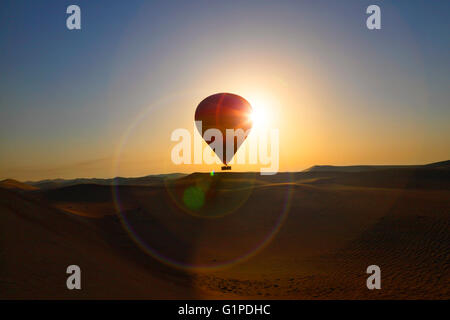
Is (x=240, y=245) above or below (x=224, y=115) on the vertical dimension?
below

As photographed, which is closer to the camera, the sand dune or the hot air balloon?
the sand dune

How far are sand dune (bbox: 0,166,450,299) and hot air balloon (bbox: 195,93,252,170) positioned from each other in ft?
24.3

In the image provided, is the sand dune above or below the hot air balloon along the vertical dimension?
below

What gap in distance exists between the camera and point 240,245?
47.3 feet

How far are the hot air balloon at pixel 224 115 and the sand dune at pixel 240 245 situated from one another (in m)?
7.40

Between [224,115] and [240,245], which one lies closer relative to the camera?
[240,245]

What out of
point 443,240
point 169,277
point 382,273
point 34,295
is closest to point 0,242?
point 34,295

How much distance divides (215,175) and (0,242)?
27026mm

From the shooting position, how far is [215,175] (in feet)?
111

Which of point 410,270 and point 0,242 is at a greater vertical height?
point 0,242

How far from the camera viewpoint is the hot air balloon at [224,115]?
29125 mm

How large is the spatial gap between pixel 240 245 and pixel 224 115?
17.7 meters

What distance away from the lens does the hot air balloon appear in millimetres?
29125
